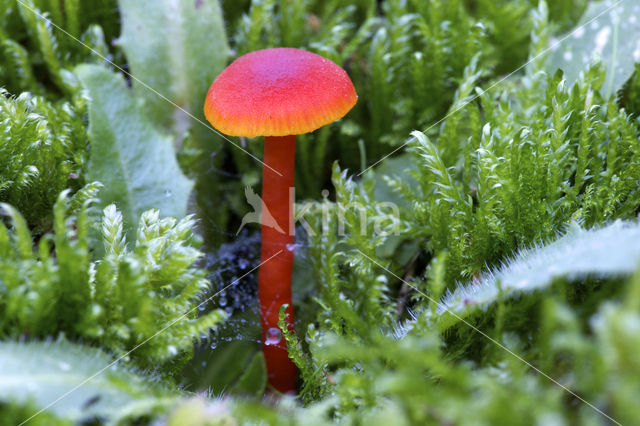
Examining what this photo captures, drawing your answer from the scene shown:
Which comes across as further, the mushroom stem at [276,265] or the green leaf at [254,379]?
the mushroom stem at [276,265]

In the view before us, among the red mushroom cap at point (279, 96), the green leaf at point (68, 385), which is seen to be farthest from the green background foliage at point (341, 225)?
the red mushroom cap at point (279, 96)

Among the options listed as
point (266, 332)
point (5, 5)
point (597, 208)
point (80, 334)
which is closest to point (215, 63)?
point (5, 5)

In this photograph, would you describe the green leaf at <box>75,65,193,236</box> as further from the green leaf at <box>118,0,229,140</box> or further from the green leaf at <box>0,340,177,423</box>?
the green leaf at <box>0,340,177,423</box>

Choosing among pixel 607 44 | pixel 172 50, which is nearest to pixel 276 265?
pixel 172 50

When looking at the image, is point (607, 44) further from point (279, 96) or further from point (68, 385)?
point (68, 385)

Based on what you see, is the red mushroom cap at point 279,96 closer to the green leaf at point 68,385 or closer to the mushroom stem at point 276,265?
the mushroom stem at point 276,265

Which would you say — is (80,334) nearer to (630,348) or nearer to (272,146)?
(272,146)
